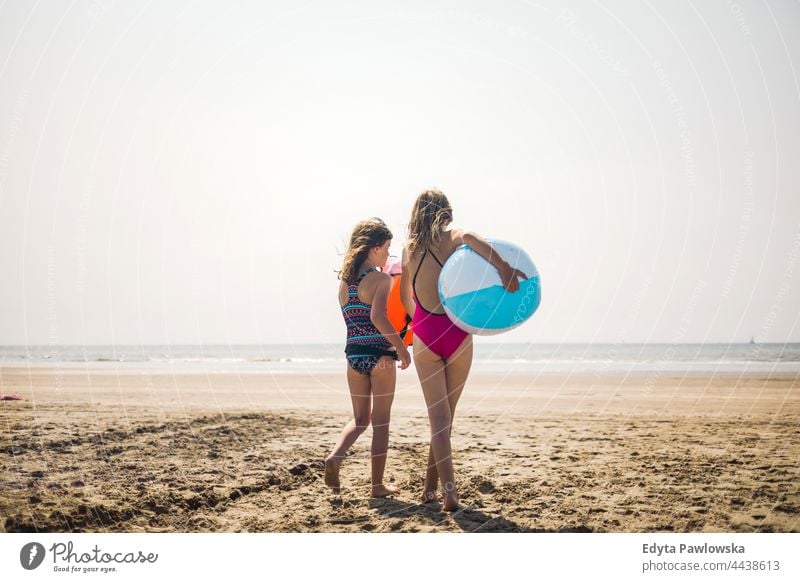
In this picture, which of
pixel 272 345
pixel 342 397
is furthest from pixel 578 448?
pixel 272 345

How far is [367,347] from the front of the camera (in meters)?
5.95

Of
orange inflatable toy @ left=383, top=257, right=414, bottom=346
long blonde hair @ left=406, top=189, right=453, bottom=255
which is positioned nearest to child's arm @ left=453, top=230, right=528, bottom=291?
long blonde hair @ left=406, top=189, right=453, bottom=255

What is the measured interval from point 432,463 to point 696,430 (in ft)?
19.2

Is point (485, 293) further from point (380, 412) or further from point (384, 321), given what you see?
point (380, 412)

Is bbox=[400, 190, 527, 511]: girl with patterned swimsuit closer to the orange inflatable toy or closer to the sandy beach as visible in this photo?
the orange inflatable toy

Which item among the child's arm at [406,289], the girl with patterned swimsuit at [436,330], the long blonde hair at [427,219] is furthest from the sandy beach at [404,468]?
the long blonde hair at [427,219]

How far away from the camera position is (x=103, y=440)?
850 centimetres

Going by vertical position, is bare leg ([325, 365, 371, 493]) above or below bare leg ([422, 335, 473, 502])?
below

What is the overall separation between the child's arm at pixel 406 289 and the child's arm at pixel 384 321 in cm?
19

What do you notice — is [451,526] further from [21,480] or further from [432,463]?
[21,480]

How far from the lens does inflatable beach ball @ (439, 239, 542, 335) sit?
16.6 ft
